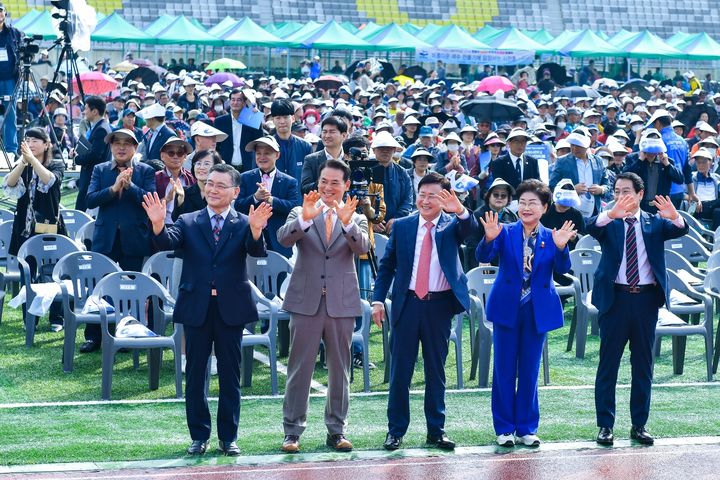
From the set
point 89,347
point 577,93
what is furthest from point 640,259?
point 577,93

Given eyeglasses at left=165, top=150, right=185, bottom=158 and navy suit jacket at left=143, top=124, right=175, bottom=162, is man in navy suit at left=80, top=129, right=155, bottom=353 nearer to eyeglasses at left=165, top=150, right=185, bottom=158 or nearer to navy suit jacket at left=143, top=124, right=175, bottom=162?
eyeglasses at left=165, top=150, right=185, bottom=158

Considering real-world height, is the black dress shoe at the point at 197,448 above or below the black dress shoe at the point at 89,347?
below

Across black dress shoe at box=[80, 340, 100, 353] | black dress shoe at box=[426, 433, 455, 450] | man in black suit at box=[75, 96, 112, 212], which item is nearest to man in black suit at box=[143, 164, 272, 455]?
black dress shoe at box=[426, 433, 455, 450]

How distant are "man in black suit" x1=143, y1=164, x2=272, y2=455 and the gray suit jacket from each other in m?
0.34

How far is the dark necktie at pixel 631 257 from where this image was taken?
897cm

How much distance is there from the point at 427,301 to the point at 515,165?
7068 millimetres

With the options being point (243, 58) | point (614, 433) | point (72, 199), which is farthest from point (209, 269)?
point (243, 58)

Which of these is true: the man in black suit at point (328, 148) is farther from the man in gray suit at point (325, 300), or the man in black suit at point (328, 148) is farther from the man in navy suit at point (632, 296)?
the man in navy suit at point (632, 296)

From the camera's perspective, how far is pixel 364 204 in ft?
34.1

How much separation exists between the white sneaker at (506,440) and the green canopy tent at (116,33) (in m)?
34.5

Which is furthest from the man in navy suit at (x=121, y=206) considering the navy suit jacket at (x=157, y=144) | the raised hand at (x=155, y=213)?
the raised hand at (x=155, y=213)

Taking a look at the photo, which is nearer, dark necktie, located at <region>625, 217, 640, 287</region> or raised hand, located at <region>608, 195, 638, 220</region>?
raised hand, located at <region>608, 195, 638, 220</region>

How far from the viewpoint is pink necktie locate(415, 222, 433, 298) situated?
8.68 m

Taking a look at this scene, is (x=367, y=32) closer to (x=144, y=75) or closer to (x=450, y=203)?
(x=144, y=75)
